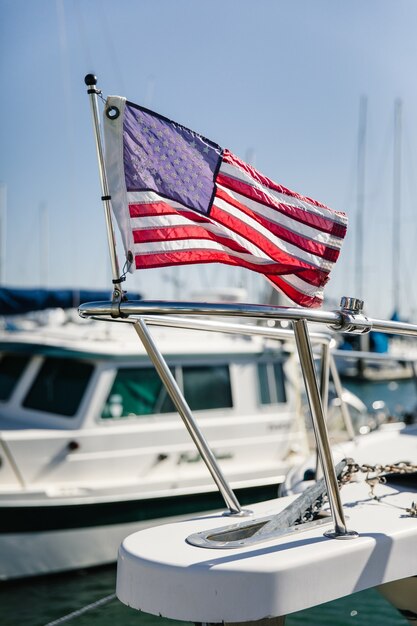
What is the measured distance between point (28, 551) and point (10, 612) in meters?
0.73

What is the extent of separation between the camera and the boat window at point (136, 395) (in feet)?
27.6

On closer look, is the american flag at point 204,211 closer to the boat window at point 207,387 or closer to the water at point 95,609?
the water at point 95,609

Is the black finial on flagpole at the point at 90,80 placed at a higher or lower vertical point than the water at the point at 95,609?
higher

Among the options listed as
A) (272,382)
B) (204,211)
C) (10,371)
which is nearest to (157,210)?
(204,211)

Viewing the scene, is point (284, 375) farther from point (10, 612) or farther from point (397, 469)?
point (397, 469)

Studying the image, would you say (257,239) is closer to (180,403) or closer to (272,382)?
(180,403)

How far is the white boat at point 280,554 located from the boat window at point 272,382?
599cm

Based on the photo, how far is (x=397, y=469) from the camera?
3945 millimetres

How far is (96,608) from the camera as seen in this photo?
694 centimetres

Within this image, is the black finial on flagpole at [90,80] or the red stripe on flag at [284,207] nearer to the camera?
the black finial on flagpole at [90,80]

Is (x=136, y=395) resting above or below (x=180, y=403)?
below

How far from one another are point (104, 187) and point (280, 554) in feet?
5.02

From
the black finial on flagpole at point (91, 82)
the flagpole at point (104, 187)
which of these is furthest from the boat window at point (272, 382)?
the black finial on flagpole at point (91, 82)

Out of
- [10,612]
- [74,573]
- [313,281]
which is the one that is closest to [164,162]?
[313,281]
